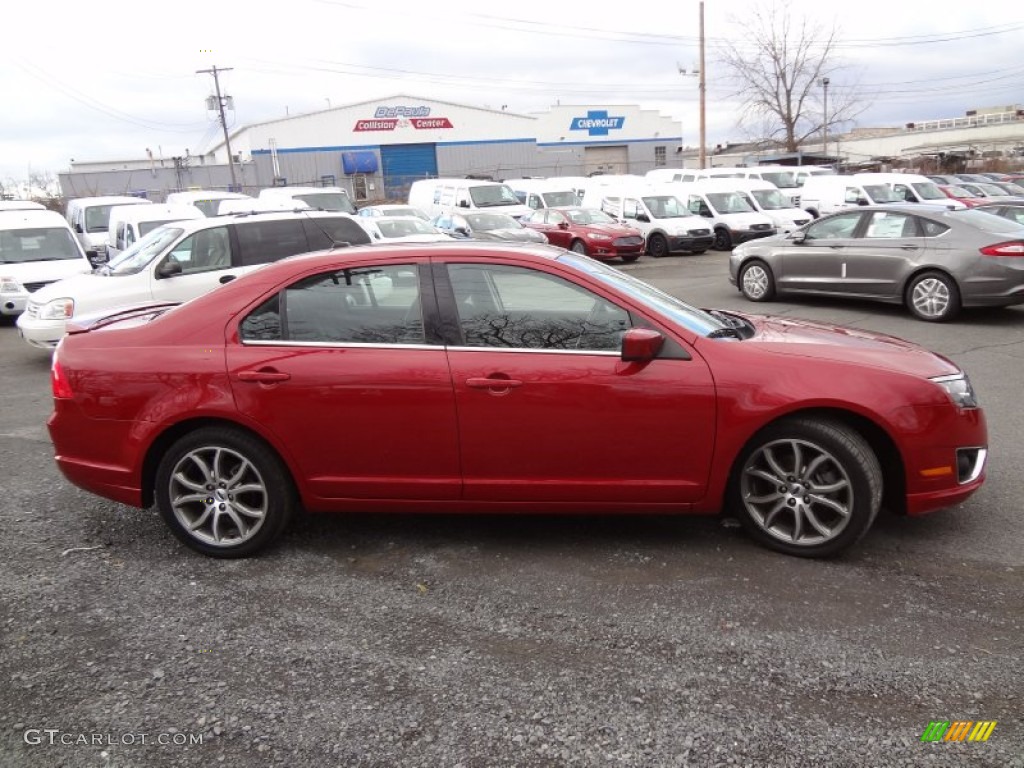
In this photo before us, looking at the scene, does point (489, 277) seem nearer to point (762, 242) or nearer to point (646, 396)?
point (646, 396)

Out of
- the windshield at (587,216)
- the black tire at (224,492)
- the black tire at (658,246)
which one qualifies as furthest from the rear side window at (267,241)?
the black tire at (658,246)

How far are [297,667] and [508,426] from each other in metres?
1.41

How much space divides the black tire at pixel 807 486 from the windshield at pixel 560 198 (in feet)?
69.7

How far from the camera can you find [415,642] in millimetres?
3359

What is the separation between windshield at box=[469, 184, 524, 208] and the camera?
23.2 metres

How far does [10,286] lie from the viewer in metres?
12.6

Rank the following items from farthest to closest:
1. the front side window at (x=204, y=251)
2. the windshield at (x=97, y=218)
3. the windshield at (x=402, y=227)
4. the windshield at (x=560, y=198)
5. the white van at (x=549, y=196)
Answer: the windshield at (x=560, y=198)
the white van at (x=549, y=196)
the windshield at (x=97, y=218)
the windshield at (x=402, y=227)
the front side window at (x=204, y=251)

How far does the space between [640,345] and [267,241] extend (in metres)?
7.16

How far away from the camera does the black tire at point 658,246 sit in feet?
71.7

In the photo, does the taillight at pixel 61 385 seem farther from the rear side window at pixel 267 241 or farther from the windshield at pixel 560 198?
the windshield at pixel 560 198

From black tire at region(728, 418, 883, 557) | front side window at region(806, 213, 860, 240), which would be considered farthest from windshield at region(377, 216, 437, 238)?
black tire at region(728, 418, 883, 557)

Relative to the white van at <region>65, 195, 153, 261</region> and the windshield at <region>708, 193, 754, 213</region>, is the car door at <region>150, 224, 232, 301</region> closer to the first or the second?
the white van at <region>65, 195, 153, 261</region>

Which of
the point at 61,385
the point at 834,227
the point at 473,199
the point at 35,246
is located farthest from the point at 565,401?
the point at 473,199

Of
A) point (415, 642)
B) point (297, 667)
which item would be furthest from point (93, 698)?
point (415, 642)
